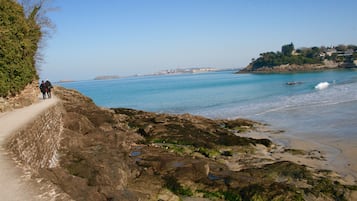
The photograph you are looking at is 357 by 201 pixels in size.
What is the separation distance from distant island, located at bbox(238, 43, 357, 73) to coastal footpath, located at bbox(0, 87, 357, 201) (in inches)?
5969

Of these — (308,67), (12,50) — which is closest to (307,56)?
(308,67)

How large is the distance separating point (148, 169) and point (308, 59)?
172884 mm

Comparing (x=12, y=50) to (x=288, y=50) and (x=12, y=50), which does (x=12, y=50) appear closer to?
(x=12, y=50)

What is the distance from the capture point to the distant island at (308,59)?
6289 inches

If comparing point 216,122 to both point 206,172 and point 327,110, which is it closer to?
point 327,110

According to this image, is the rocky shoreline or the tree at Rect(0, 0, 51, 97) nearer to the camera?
the tree at Rect(0, 0, 51, 97)

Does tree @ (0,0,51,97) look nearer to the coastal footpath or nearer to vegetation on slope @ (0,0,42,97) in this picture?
vegetation on slope @ (0,0,42,97)

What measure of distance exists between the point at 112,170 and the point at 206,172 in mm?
3740

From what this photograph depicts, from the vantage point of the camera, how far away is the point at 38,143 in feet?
37.6

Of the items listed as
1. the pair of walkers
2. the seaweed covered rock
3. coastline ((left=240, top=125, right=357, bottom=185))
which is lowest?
coastline ((left=240, top=125, right=357, bottom=185))

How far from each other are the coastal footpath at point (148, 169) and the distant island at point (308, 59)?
152 metres

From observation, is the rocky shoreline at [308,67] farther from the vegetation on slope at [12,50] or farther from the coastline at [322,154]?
the vegetation on slope at [12,50]

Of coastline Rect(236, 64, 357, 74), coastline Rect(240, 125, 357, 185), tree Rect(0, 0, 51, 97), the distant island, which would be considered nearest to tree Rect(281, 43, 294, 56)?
the distant island

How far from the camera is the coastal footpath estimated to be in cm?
914
